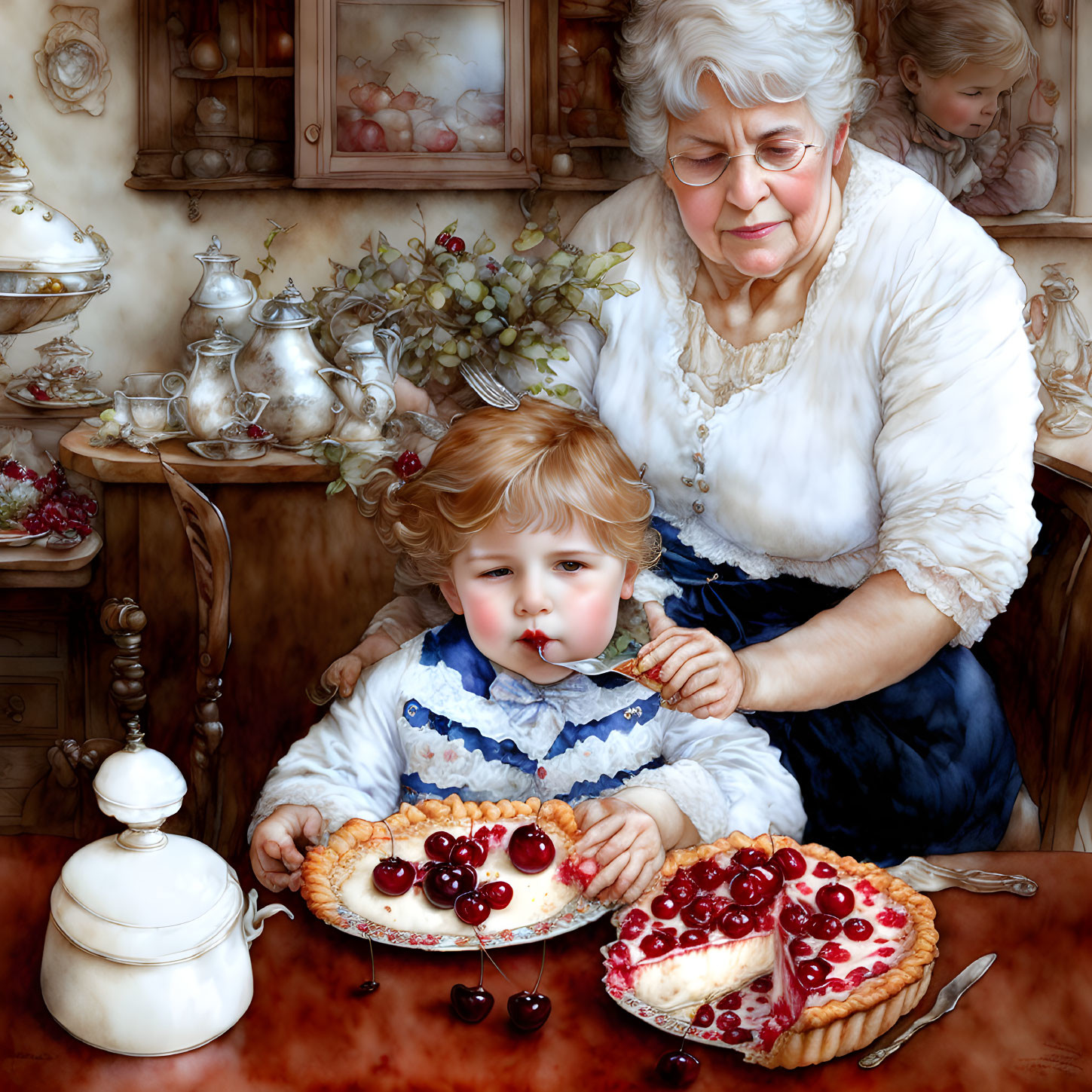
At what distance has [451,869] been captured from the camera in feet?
5.37

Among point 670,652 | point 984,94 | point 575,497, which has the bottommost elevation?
point 670,652

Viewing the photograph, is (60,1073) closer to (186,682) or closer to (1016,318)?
(186,682)

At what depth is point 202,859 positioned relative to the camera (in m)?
1.50

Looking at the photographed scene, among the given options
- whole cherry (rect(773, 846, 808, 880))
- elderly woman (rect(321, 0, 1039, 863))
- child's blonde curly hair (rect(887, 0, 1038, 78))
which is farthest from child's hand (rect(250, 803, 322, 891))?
child's blonde curly hair (rect(887, 0, 1038, 78))

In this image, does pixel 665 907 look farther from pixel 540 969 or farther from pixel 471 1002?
pixel 471 1002

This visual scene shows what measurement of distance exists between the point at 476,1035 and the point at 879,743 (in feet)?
2.75

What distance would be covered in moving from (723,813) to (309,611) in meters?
0.76

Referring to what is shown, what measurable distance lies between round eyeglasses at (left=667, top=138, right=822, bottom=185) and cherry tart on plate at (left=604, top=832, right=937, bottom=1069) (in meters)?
1.02

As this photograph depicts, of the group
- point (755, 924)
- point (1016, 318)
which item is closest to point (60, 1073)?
point (755, 924)

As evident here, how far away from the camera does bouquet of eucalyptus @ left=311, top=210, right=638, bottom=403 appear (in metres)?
1.93

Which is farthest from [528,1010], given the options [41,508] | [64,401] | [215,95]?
[215,95]

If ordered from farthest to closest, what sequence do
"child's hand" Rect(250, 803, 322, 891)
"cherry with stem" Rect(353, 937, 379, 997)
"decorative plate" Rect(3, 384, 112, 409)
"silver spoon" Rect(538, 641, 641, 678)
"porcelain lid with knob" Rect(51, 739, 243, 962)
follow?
"decorative plate" Rect(3, 384, 112, 409)
"silver spoon" Rect(538, 641, 641, 678)
"child's hand" Rect(250, 803, 322, 891)
"cherry with stem" Rect(353, 937, 379, 997)
"porcelain lid with knob" Rect(51, 739, 243, 962)

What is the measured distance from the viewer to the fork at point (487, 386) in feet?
6.27

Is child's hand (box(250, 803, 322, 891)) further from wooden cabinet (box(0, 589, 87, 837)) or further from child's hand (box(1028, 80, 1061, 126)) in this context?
child's hand (box(1028, 80, 1061, 126))
